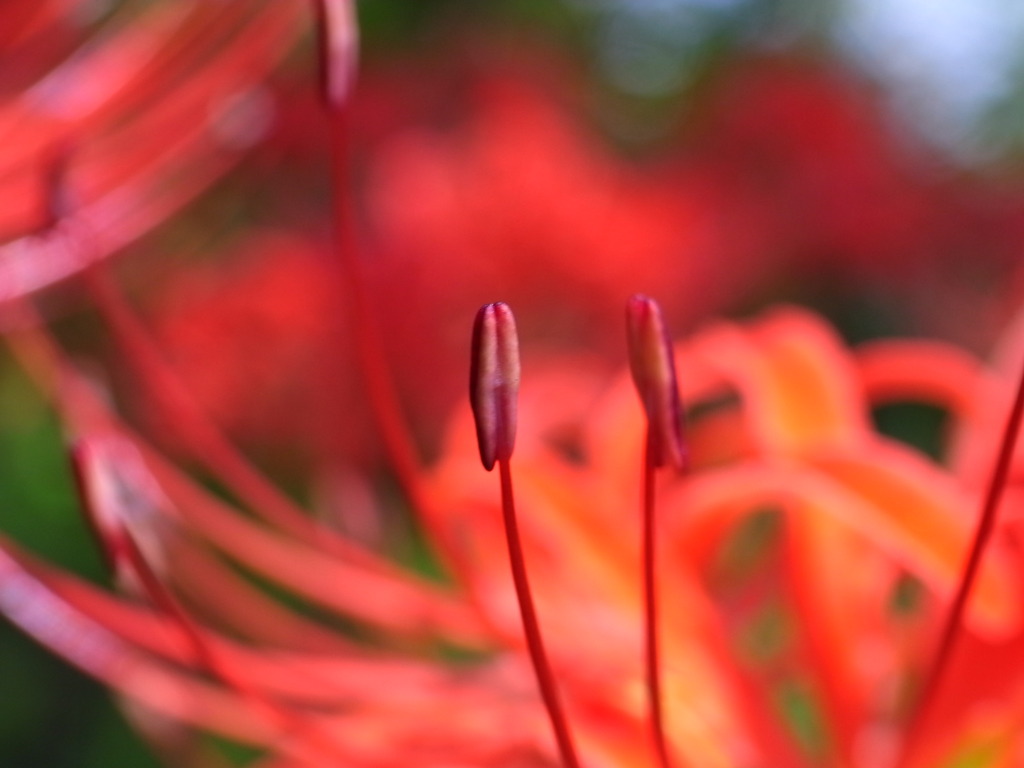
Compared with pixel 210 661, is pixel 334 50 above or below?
above

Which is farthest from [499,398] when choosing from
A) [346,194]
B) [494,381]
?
[346,194]

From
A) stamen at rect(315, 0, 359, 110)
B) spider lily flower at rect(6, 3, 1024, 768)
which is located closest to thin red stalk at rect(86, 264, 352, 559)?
spider lily flower at rect(6, 3, 1024, 768)

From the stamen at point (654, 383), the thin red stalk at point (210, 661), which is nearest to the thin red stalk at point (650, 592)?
the stamen at point (654, 383)

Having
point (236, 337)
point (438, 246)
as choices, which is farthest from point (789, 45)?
point (236, 337)

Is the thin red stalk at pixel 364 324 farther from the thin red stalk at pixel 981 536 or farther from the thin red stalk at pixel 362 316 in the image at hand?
the thin red stalk at pixel 981 536

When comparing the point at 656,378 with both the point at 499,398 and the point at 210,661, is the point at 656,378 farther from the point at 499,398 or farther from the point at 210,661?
A: the point at 210,661

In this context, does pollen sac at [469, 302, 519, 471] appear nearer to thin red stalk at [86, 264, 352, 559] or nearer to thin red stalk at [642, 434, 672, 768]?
thin red stalk at [642, 434, 672, 768]
